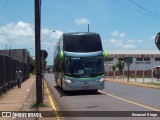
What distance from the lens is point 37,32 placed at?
1964 cm

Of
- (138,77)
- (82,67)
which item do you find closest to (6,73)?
(82,67)

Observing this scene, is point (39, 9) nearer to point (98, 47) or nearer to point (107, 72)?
point (98, 47)

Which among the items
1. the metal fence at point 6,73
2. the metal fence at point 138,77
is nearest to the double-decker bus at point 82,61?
the metal fence at point 6,73

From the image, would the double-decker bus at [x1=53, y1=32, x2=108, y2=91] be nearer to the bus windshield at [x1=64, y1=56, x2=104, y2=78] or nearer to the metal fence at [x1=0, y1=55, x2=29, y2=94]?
the bus windshield at [x1=64, y1=56, x2=104, y2=78]

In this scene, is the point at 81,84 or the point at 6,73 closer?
the point at 81,84

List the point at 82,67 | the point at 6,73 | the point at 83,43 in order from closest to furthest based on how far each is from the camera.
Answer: the point at 82,67 → the point at 83,43 → the point at 6,73

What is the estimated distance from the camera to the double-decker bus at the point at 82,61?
1067 inches

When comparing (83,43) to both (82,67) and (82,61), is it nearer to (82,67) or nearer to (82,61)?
(82,61)

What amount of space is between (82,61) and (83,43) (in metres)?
1.26

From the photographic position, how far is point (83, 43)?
1089 inches

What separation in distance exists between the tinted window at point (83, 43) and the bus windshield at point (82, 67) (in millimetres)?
628

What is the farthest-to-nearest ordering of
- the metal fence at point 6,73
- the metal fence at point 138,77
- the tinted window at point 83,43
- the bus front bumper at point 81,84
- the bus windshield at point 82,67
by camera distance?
the metal fence at point 138,77 → the metal fence at point 6,73 → the tinted window at point 83,43 → the bus windshield at point 82,67 → the bus front bumper at point 81,84

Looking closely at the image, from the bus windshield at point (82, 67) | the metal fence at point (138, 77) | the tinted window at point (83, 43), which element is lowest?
the metal fence at point (138, 77)

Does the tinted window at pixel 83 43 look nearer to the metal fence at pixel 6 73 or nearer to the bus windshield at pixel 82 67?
the bus windshield at pixel 82 67
